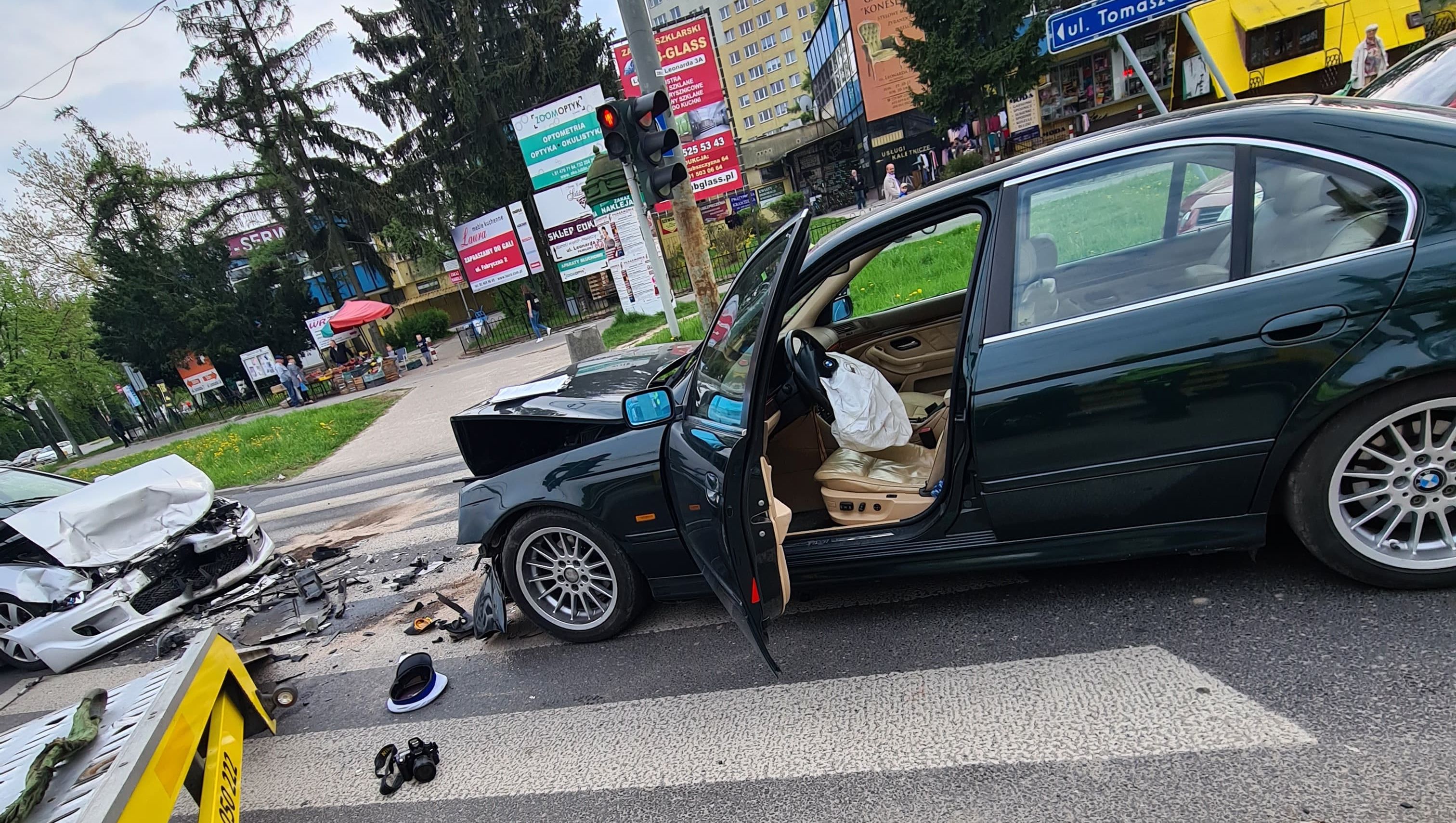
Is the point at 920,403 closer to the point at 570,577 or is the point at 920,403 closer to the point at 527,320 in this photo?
the point at 570,577

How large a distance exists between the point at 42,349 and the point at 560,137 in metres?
26.3

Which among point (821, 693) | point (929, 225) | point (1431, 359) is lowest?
point (821, 693)

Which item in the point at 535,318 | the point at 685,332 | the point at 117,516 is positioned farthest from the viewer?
the point at 535,318

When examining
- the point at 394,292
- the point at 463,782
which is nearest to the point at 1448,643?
the point at 463,782

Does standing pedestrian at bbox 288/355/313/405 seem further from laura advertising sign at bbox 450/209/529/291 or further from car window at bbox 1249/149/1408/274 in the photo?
car window at bbox 1249/149/1408/274

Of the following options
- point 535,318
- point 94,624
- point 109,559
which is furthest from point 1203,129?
point 535,318

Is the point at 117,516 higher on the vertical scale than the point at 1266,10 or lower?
lower

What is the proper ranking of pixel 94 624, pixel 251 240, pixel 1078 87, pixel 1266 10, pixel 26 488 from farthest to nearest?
pixel 251 240, pixel 1078 87, pixel 1266 10, pixel 26 488, pixel 94 624

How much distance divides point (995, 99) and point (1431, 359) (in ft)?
91.6

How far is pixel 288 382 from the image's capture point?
78.3ft

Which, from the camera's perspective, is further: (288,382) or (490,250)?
(490,250)

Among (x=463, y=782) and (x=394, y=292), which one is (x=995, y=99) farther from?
(x=394, y=292)

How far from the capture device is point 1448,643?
219 cm

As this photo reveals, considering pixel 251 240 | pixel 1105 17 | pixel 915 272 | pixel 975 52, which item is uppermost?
pixel 251 240
